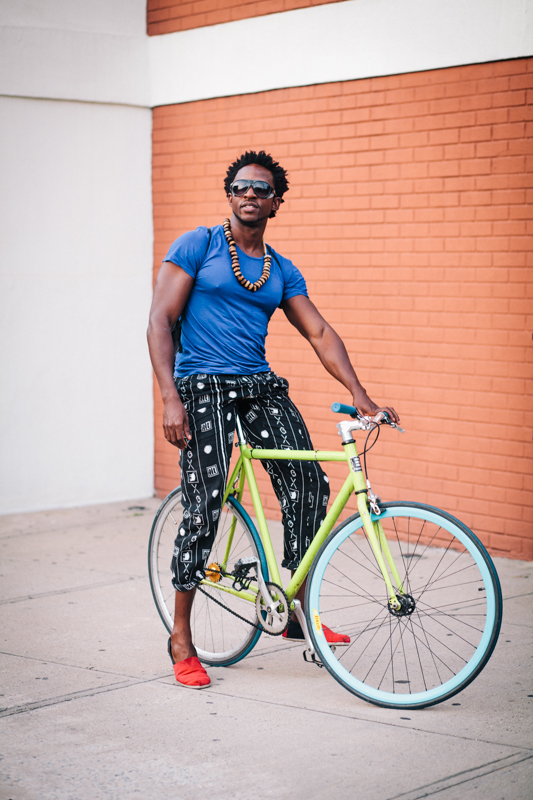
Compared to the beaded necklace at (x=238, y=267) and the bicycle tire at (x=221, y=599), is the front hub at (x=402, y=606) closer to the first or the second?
the bicycle tire at (x=221, y=599)

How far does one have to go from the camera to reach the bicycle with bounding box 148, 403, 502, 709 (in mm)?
3645

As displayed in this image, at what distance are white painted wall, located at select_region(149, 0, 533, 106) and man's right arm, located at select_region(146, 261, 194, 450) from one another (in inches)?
114

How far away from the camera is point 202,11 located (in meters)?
7.35

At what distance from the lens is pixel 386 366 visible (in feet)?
21.3

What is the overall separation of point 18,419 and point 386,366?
108 inches

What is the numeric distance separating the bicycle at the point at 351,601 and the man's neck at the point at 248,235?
0.73 metres

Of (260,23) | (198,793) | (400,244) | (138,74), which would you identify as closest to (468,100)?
(400,244)

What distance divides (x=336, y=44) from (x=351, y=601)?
12.0ft

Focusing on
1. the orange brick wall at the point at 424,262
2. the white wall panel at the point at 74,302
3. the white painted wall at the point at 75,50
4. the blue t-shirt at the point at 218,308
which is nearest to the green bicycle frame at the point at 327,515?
the blue t-shirt at the point at 218,308

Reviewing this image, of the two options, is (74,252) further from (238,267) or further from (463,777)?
(463,777)

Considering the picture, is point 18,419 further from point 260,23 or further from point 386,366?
point 260,23

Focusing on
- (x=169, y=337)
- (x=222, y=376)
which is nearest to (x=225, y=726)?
(x=222, y=376)

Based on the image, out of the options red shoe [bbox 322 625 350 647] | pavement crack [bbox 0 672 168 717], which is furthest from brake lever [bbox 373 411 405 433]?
pavement crack [bbox 0 672 168 717]

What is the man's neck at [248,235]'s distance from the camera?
4.08 meters
